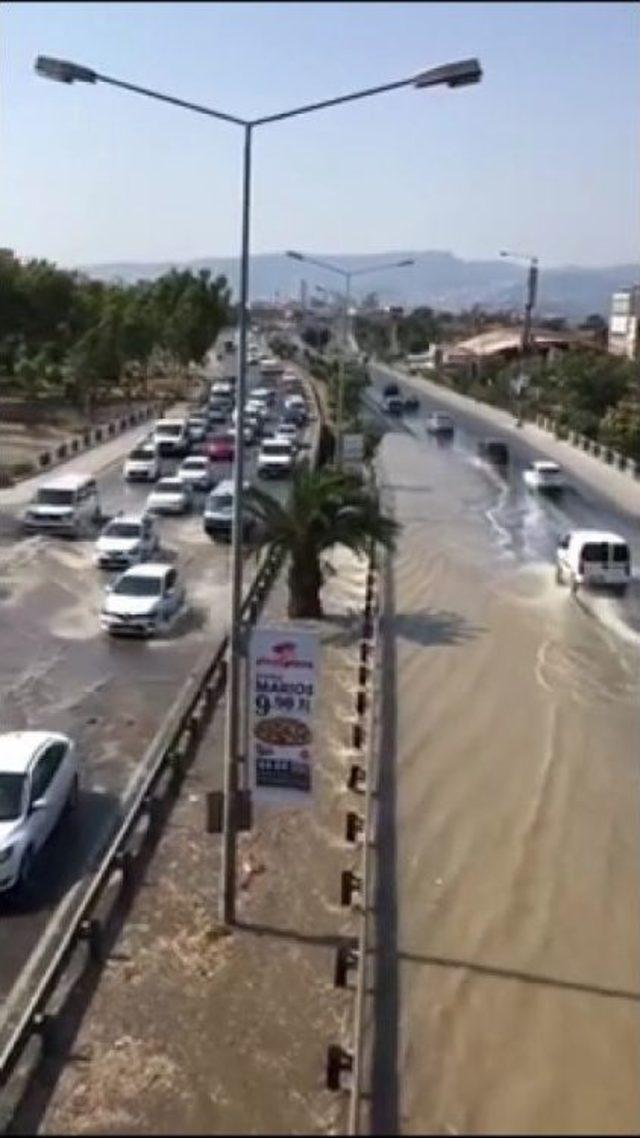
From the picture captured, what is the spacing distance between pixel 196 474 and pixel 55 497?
962 centimetres

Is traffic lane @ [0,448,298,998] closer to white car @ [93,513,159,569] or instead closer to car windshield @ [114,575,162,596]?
white car @ [93,513,159,569]

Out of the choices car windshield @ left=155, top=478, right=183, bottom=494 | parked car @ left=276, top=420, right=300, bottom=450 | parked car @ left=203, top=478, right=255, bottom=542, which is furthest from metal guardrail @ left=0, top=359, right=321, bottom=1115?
parked car @ left=276, top=420, right=300, bottom=450

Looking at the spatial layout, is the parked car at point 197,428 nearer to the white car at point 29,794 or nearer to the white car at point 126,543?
the white car at point 126,543

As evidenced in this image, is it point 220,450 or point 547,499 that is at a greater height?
point 220,450

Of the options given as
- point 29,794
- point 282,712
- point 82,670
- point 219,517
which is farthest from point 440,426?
point 282,712

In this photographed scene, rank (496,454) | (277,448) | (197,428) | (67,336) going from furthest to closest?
(67,336), (197,428), (496,454), (277,448)

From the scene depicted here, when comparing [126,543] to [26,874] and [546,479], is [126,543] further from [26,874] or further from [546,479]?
[546,479]

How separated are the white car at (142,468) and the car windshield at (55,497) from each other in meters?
10.4

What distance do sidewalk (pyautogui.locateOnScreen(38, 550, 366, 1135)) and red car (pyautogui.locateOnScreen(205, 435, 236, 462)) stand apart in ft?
117

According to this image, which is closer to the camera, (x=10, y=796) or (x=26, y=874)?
(x=26, y=874)

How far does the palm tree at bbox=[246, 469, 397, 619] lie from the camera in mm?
24375

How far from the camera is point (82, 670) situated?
70.1ft

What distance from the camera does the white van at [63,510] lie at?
3412 centimetres

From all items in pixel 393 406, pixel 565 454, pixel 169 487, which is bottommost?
pixel 565 454
